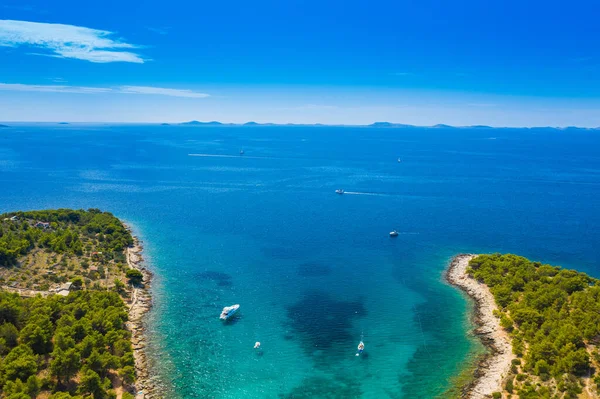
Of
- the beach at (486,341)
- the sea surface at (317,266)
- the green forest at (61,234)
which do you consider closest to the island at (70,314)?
the green forest at (61,234)

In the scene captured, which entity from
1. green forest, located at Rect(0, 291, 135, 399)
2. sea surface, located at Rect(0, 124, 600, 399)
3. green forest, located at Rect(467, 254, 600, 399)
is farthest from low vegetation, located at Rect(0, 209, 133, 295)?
green forest, located at Rect(467, 254, 600, 399)

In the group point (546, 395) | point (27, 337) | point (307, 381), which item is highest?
point (27, 337)

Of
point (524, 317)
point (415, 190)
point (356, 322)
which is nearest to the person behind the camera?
point (524, 317)

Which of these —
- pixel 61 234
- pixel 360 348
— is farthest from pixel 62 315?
pixel 360 348

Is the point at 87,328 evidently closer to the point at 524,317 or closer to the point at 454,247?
the point at 524,317

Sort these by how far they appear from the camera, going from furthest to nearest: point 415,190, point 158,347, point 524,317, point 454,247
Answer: point 415,190 < point 454,247 < point 524,317 < point 158,347

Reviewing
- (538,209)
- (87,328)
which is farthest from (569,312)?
(538,209)

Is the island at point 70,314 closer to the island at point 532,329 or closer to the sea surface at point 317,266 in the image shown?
the sea surface at point 317,266
